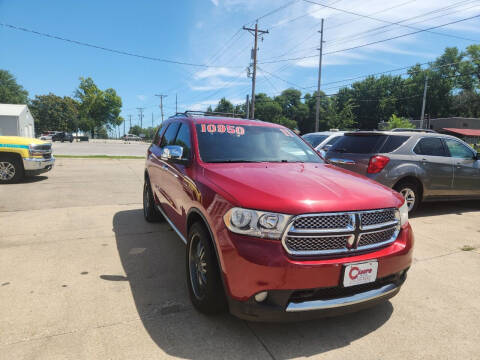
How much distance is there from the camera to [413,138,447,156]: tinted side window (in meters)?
6.07

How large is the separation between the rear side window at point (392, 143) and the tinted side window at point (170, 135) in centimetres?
370

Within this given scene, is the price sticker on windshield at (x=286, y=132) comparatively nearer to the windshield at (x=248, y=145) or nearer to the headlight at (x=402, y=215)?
the windshield at (x=248, y=145)

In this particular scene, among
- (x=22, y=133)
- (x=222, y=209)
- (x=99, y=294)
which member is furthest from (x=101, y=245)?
(x=22, y=133)

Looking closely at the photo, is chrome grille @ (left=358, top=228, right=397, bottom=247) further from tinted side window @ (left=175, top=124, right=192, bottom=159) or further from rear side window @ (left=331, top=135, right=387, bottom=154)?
rear side window @ (left=331, top=135, right=387, bottom=154)

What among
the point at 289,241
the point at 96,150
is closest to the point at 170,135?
the point at 289,241

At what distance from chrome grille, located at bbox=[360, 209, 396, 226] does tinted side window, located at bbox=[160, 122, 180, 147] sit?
2.76m

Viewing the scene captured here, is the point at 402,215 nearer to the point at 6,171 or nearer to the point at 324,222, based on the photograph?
the point at 324,222

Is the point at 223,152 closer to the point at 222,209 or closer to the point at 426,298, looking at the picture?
the point at 222,209

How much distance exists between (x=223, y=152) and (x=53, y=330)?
2.10 metres

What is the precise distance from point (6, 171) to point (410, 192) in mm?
10133

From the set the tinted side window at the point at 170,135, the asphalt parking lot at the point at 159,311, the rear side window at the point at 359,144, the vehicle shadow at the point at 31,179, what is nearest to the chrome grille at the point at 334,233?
the asphalt parking lot at the point at 159,311

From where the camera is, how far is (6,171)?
341 inches

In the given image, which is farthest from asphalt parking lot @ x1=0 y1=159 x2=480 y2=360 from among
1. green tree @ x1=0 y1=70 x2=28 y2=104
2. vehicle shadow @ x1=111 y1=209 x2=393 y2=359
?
green tree @ x1=0 y1=70 x2=28 y2=104

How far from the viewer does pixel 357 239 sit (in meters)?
2.22
